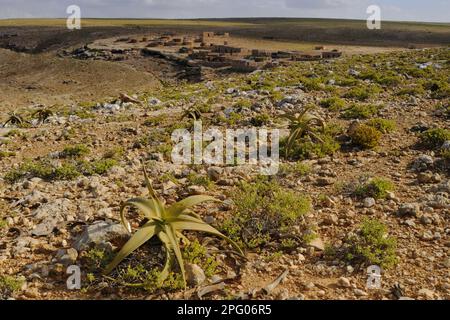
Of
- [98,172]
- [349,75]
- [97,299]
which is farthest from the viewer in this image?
[349,75]

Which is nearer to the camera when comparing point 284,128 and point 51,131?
point 284,128

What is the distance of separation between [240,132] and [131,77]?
93.7ft

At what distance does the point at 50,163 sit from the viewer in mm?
8547

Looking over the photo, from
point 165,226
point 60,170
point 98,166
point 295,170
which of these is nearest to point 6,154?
point 60,170

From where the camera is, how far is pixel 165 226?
486cm

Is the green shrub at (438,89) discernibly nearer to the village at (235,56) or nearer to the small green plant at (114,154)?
the small green plant at (114,154)

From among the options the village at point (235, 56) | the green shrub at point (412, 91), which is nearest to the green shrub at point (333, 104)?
the green shrub at point (412, 91)

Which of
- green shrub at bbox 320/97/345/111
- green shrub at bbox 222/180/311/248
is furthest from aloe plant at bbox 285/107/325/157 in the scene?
green shrub at bbox 320/97/345/111

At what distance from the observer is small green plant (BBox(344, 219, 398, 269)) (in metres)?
4.97

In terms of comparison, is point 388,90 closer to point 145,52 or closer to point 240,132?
point 240,132

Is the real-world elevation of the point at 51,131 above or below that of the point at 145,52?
below

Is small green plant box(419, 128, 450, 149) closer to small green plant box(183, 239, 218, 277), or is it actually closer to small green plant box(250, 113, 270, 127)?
small green plant box(250, 113, 270, 127)

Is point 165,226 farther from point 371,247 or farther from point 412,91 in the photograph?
point 412,91
